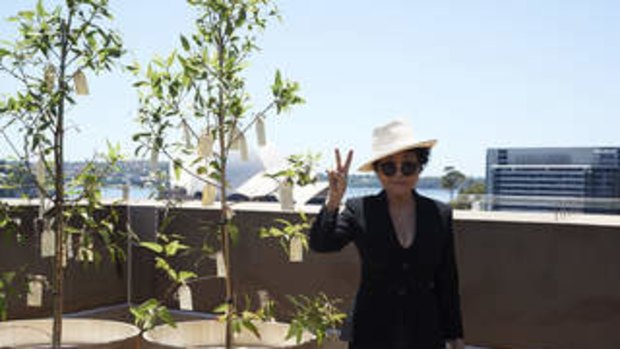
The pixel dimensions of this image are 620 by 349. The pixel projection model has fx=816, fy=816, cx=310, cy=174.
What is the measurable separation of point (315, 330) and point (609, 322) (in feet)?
3.67

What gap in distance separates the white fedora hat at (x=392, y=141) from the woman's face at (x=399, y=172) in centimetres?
2

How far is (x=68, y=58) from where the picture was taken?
2910 millimetres

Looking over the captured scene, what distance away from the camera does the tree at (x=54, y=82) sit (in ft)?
9.29

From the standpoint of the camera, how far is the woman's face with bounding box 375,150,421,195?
227cm

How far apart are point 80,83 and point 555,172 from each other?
323ft

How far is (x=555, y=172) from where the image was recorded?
96.8m

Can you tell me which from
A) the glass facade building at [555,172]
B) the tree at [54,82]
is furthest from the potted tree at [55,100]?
the glass facade building at [555,172]

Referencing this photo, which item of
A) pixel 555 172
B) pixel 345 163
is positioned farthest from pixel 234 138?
pixel 555 172

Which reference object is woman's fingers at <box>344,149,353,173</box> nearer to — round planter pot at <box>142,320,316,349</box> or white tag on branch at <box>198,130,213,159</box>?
white tag on branch at <box>198,130,213,159</box>

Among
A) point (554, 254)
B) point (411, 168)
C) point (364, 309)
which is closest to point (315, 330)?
point (364, 309)

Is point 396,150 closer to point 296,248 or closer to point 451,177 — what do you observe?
point 296,248

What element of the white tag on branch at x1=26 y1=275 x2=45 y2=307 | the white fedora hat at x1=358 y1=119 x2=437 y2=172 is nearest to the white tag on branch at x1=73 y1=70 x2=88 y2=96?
the white tag on branch at x1=26 y1=275 x2=45 y2=307

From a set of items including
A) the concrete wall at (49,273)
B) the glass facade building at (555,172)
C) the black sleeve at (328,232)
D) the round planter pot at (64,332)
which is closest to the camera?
the black sleeve at (328,232)

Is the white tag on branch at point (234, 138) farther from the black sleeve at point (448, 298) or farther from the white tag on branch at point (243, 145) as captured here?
the black sleeve at point (448, 298)
